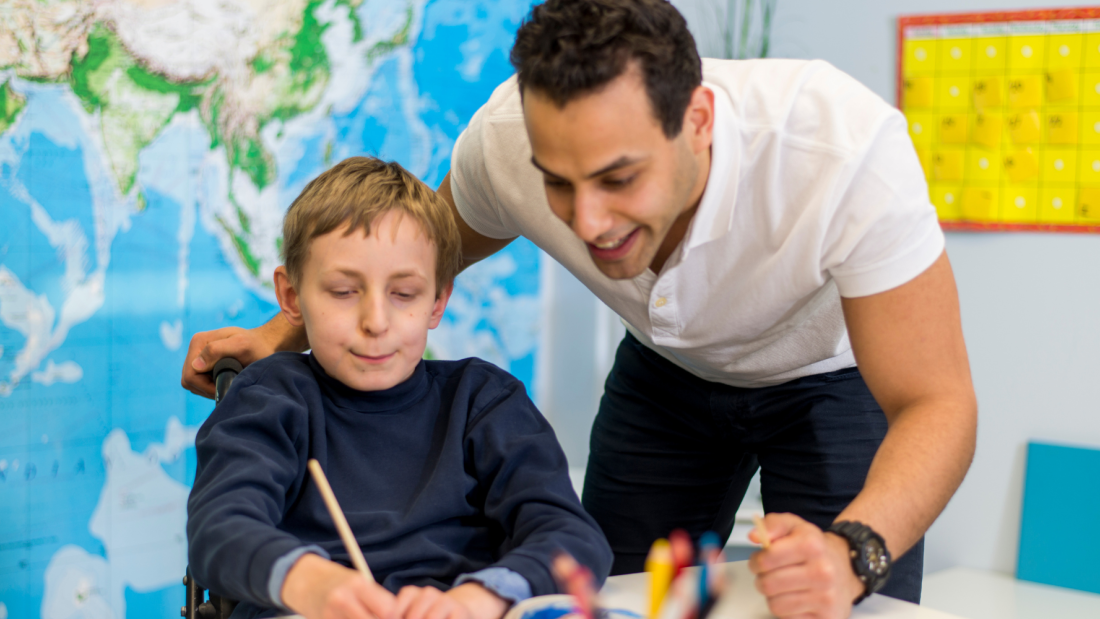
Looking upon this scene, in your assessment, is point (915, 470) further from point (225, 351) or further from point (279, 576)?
point (225, 351)

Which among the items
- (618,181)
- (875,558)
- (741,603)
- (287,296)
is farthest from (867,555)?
(287,296)

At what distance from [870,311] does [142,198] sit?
1.47m

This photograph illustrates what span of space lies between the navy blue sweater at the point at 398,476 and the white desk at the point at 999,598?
145 centimetres

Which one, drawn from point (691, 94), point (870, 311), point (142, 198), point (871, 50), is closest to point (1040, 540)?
point (871, 50)

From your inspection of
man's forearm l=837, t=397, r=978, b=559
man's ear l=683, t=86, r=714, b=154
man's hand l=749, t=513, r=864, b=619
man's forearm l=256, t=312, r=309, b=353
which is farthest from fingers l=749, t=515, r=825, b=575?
man's forearm l=256, t=312, r=309, b=353

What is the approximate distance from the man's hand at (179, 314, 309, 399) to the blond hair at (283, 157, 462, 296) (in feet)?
0.57

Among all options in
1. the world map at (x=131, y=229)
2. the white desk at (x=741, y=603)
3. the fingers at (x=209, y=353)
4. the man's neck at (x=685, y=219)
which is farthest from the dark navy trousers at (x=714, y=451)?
the world map at (x=131, y=229)

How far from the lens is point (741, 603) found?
0.83 meters

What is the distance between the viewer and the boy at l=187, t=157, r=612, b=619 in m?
0.84

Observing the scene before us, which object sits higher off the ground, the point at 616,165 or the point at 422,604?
the point at 616,165

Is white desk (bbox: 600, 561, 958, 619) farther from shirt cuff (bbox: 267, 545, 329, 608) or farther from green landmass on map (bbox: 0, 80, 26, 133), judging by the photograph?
green landmass on map (bbox: 0, 80, 26, 133)

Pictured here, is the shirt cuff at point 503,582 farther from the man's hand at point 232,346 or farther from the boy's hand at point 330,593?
the man's hand at point 232,346

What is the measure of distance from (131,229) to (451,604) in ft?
4.65

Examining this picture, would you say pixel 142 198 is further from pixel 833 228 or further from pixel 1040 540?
pixel 1040 540
